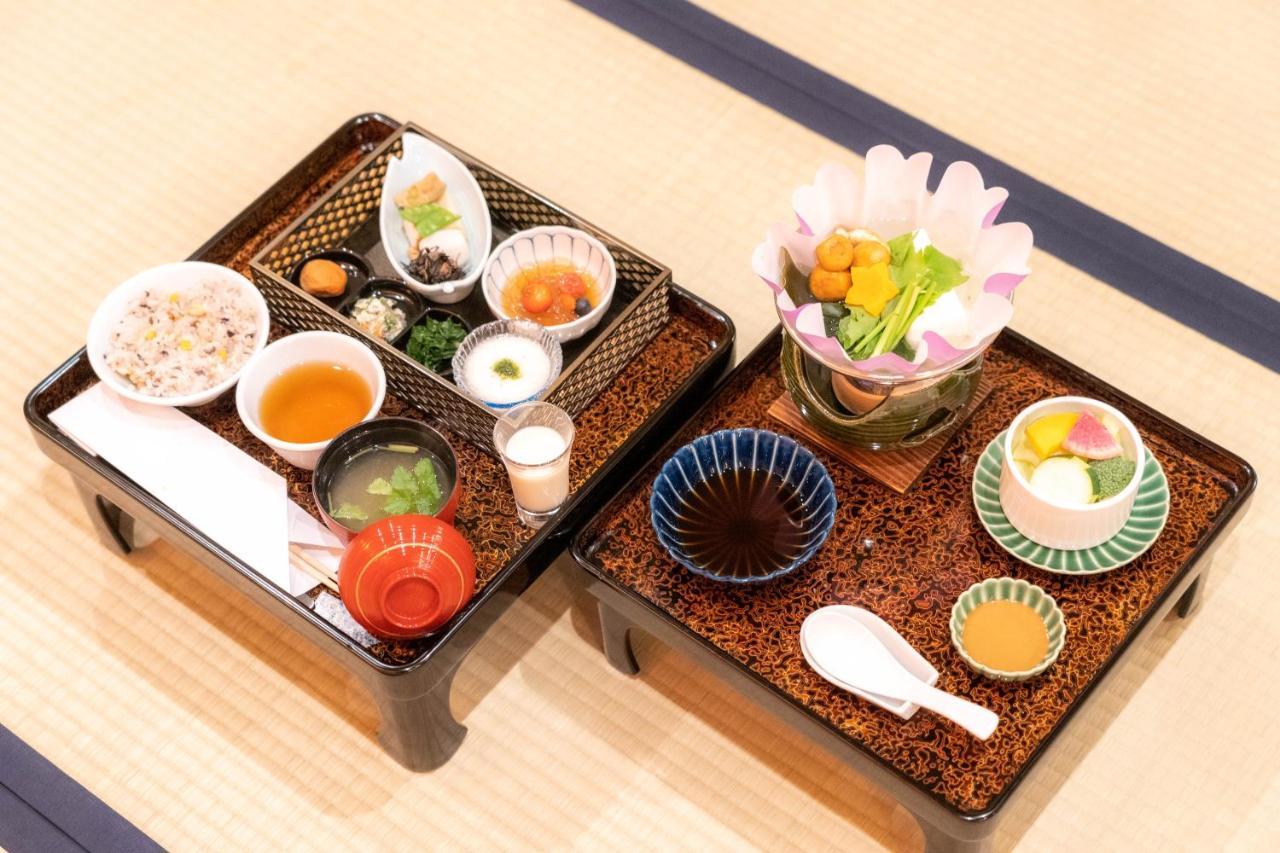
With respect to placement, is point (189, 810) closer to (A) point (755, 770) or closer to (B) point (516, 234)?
(A) point (755, 770)

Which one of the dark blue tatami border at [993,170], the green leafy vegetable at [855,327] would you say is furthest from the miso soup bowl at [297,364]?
the dark blue tatami border at [993,170]

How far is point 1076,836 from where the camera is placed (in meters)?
2.46

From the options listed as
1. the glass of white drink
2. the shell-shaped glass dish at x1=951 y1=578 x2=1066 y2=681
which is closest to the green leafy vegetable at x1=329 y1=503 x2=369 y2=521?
the glass of white drink

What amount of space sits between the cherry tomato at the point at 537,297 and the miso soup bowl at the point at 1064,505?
0.79 m

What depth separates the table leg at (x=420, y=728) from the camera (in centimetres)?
237

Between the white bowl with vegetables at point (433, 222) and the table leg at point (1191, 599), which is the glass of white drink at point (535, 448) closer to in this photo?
the white bowl with vegetables at point (433, 222)

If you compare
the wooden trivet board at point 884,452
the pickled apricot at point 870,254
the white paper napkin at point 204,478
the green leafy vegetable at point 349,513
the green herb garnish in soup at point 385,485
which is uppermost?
the pickled apricot at point 870,254

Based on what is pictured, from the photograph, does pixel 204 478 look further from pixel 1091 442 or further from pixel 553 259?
pixel 1091 442

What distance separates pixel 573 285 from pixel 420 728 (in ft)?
2.53

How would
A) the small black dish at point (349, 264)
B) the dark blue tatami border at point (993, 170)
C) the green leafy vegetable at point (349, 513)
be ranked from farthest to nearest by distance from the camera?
the dark blue tatami border at point (993, 170) → the small black dish at point (349, 264) → the green leafy vegetable at point (349, 513)

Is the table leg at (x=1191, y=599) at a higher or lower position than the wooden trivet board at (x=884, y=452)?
lower

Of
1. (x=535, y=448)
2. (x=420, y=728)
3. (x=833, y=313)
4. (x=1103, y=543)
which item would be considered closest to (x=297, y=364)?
(x=535, y=448)

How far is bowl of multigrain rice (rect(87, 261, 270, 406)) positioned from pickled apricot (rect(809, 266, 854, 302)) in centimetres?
92

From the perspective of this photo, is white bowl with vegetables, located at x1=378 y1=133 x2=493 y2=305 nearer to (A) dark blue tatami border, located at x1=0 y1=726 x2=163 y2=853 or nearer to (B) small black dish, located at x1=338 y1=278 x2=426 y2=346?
(B) small black dish, located at x1=338 y1=278 x2=426 y2=346
